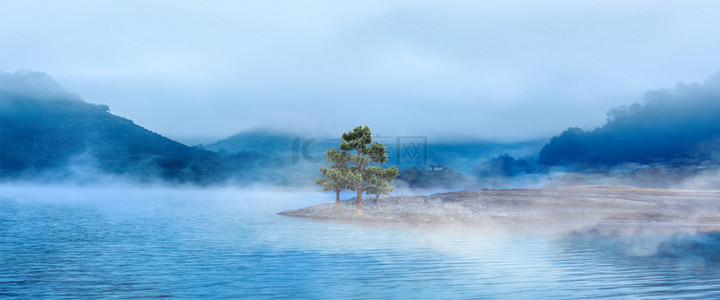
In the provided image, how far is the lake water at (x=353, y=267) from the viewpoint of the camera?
20578 mm

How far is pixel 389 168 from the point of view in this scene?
60.2 m

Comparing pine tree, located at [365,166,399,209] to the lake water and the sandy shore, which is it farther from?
the lake water

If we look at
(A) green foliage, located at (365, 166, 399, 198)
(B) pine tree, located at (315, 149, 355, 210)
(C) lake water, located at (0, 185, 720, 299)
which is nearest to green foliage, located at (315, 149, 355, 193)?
(B) pine tree, located at (315, 149, 355, 210)

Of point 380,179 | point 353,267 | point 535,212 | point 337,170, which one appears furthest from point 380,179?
point 353,267

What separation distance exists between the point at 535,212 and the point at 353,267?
4512 centimetres

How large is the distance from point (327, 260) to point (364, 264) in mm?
2866

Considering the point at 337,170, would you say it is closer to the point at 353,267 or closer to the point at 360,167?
the point at 360,167

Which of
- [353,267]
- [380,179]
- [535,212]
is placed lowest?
[535,212]

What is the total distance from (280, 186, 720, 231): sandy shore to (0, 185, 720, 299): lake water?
13.4 meters

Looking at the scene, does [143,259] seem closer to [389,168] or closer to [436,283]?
[436,283]

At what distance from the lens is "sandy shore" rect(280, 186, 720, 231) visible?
5456 cm

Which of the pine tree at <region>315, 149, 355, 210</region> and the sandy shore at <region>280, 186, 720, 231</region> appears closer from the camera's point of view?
the sandy shore at <region>280, 186, 720, 231</region>

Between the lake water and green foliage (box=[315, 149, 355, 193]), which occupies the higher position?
green foliage (box=[315, 149, 355, 193])

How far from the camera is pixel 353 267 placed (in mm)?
26484
